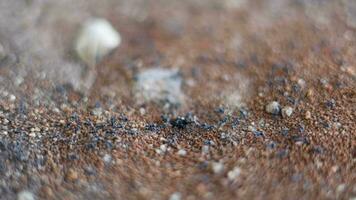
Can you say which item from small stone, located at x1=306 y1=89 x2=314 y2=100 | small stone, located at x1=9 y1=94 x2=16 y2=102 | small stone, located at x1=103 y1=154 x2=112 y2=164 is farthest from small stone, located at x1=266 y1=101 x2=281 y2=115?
small stone, located at x1=9 y1=94 x2=16 y2=102

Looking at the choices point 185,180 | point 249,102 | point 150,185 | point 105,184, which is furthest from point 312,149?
point 105,184

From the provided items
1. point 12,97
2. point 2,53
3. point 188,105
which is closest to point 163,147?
point 188,105

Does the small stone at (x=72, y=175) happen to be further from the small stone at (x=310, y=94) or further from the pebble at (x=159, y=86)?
the small stone at (x=310, y=94)

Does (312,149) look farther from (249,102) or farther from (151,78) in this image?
(151,78)

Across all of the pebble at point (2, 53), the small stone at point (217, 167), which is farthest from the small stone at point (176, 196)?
the pebble at point (2, 53)

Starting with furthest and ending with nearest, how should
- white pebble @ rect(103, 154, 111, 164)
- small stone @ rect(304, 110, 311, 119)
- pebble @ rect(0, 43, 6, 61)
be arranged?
pebble @ rect(0, 43, 6, 61)
small stone @ rect(304, 110, 311, 119)
white pebble @ rect(103, 154, 111, 164)

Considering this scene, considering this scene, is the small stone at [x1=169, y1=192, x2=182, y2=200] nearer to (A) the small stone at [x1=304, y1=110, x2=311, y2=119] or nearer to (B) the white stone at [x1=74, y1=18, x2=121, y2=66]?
(A) the small stone at [x1=304, y1=110, x2=311, y2=119]
